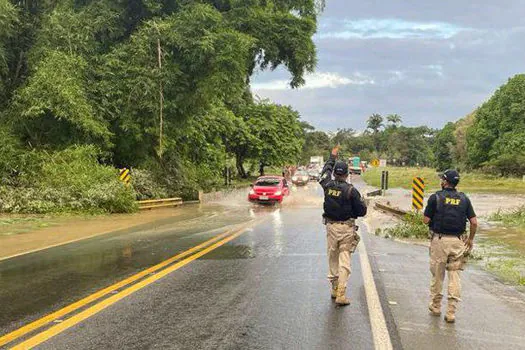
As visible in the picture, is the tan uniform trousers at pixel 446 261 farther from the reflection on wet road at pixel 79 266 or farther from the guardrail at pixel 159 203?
the guardrail at pixel 159 203

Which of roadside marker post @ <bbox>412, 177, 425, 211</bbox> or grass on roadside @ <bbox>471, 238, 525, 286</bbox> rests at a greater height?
roadside marker post @ <bbox>412, 177, 425, 211</bbox>

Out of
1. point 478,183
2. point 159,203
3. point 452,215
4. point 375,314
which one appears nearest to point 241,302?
point 375,314

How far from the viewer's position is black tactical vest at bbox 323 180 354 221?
283 inches

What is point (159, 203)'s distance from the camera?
26609 millimetres

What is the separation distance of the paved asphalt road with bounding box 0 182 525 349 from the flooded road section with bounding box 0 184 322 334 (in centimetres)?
3

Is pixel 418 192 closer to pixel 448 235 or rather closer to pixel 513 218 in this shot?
pixel 513 218

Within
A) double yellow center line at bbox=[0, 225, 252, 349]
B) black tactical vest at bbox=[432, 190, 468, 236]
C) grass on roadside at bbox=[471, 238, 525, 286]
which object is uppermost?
black tactical vest at bbox=[432, 190, 468, 236]

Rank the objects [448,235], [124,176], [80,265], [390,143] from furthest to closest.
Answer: [390,143], [124,176], [80,265], [448,235]

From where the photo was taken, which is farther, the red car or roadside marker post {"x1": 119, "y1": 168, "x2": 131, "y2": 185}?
the red car

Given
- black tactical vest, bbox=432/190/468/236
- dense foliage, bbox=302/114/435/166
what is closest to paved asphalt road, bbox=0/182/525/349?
black tactical vest, bbox=432/190/468/236

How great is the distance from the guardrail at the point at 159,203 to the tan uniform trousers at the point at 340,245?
59.2 feet

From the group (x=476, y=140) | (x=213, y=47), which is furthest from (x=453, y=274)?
(x=476, y=140)

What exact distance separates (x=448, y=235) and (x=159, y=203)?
2129cm

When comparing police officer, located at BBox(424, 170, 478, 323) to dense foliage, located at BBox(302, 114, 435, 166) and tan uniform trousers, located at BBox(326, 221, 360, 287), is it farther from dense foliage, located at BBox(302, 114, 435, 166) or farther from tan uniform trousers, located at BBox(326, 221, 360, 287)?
dense foliage, located at BBox(302, 114, 435, 166)
